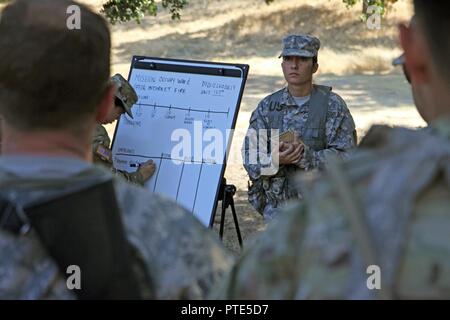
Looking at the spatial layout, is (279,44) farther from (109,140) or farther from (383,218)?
(383,218)

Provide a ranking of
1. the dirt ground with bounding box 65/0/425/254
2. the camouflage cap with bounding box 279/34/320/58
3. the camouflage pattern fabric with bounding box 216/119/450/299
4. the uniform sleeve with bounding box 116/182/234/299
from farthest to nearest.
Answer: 1. the dirt ground with bounding box 65/0/425/254
2. the camouflage cap with bounding box 279/34/320/58
3. the uniform sleeve with bounding box 116/182/234/299
4. the camouflage pattern fabric with bounding box 216/119/450/299

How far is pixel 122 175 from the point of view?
19.9 feet

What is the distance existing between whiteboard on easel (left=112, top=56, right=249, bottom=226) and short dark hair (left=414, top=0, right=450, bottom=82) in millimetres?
4681

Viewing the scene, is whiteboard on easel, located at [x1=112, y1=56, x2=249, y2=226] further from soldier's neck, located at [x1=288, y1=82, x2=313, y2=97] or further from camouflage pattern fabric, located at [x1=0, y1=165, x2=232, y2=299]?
camouflage pattern fabric, located at [x1=0, y1=165, x2=232, y2=299]

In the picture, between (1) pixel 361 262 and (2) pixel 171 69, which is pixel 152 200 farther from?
(2) pixel 171 69

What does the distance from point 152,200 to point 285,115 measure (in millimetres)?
4226

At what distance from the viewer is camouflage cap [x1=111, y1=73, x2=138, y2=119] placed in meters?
6.07

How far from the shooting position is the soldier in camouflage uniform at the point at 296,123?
6148mm

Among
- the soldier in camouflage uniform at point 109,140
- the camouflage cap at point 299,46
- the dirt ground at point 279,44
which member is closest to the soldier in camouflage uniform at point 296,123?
the camouflage cap at point 299,46

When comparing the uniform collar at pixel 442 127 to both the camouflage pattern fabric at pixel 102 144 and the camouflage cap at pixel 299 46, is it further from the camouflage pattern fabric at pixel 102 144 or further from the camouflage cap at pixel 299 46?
the camouflage cap at pixel 299 46

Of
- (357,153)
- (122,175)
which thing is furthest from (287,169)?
(357,153)

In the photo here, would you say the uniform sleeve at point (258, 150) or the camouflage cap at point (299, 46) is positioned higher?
the camouflage cap at point (299, 46)

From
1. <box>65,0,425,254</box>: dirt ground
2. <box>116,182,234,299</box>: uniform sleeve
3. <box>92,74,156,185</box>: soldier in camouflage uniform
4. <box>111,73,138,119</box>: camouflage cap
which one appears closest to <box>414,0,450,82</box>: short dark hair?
<box>116,182,234,299</box>: uniform sleeve

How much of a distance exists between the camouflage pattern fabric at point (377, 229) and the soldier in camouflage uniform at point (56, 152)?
1.48 ft
